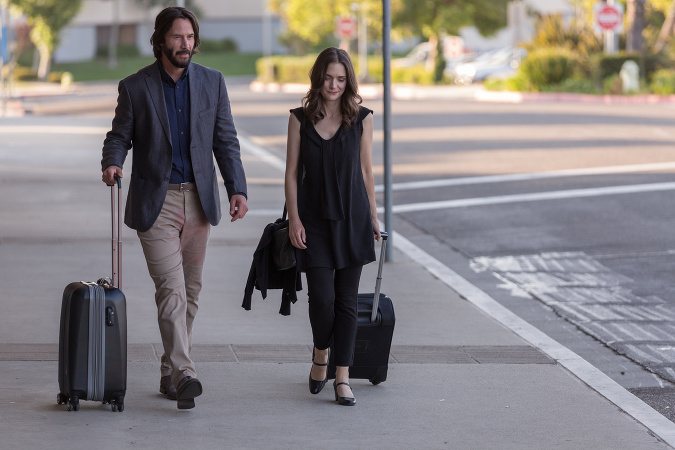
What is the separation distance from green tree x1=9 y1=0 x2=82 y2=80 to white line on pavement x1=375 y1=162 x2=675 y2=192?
146ft

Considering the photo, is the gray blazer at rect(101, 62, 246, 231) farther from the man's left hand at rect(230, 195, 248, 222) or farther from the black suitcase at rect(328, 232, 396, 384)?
the black suitcase at rect(328, 232, 396, 384)

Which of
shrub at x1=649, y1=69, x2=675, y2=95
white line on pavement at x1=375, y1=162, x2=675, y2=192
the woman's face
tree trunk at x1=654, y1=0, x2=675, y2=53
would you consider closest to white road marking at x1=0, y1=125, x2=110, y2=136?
white line on pavement at x1=375, y1=162, x2=675, y2=192

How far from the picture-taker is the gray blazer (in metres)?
5.75

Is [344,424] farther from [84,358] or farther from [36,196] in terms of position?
[36,196]

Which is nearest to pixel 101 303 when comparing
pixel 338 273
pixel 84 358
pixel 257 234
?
pixel 84 358

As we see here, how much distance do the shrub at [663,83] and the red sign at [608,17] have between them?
2.10 m

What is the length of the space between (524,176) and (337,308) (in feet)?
38.2

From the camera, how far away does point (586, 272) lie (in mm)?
10500

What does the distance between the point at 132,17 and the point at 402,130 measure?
64.3 meters

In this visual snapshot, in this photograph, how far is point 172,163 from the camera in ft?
19.1

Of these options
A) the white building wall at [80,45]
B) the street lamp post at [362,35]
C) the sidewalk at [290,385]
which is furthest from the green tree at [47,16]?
the sidewalk at [290,385]

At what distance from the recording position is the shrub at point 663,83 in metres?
36.7

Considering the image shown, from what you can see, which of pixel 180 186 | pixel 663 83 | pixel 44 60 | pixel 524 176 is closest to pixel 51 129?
pixel 524 176

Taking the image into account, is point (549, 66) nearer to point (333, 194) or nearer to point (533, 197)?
point (533, 197)
